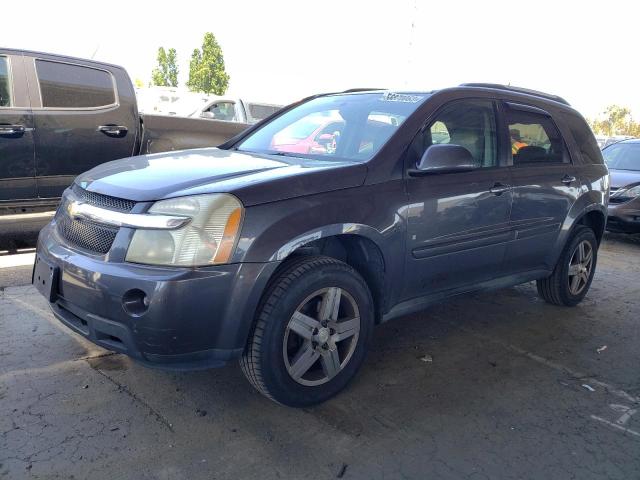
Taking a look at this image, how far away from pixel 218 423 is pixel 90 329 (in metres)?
0.79

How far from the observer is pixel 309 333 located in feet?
9.42

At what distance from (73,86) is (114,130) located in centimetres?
57

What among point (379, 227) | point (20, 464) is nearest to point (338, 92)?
point (379, 227)

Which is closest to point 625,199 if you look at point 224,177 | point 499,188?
point 499,188

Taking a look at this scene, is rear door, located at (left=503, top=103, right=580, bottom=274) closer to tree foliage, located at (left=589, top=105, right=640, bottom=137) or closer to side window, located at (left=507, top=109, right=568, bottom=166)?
side window, located at (left=507, top=109, right=568, bottom=166)

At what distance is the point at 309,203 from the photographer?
2807 millimetres

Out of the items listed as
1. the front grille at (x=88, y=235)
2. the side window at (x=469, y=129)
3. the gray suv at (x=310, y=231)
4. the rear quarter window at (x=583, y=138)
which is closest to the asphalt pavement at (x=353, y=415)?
the gray suv at (x=310, y=231)

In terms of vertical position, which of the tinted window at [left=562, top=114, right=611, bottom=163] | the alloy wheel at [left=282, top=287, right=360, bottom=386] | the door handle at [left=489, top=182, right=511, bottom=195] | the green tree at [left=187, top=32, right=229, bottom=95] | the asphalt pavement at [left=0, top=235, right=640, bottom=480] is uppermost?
the green tree at [left=187, top=32, right=229, bottom=95]

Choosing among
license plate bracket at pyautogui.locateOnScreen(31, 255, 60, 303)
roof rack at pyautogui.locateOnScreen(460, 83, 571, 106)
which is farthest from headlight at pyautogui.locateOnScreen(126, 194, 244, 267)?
roof rack at pyautogui.locateOnScreen(460, 83, 571, 106)

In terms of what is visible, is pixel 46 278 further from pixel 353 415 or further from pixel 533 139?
pixel 533 139

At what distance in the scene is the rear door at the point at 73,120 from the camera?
17.2 ft

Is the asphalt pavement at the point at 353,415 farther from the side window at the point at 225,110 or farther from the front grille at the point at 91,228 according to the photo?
the side window at the point at 225,110

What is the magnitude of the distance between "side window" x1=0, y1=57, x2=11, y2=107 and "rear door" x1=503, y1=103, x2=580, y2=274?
439cm

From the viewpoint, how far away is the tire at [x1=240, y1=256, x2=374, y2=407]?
2701 mm
